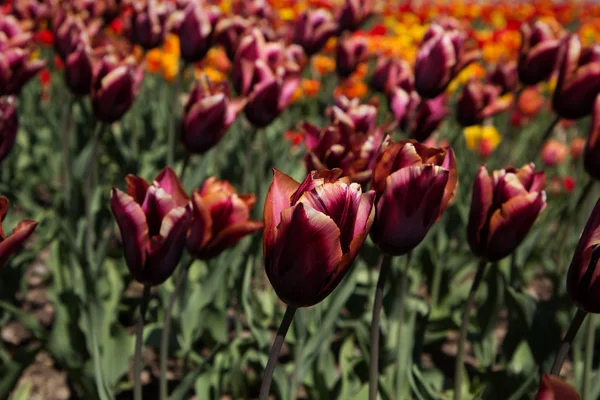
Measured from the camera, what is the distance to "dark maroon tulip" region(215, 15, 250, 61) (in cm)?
237

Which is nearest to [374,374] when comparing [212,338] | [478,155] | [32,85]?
[212,338]

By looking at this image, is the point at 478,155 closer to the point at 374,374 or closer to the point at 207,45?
the point at 207,45

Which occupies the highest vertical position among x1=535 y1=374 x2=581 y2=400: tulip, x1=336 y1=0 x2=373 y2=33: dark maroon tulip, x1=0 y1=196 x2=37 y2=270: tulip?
x1=535 y1=374 x2=581 y2=400: tulip

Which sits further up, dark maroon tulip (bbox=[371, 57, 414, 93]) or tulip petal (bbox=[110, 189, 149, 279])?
tulip petal (bbox=[110, 189, 149, 279])

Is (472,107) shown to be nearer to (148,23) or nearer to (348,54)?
(348,54)

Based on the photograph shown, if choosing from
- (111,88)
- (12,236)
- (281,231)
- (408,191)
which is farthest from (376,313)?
(111,88)

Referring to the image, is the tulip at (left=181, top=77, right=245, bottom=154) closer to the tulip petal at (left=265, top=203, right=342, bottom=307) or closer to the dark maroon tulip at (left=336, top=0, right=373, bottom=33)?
the tulip petal at (left=265, top=203, right=342, bottom=307)

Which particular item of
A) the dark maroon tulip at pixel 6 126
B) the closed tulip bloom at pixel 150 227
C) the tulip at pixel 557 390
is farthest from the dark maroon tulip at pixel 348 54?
the tulip at pixel 557 390

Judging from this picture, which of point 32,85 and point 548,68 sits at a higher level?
point 548,68

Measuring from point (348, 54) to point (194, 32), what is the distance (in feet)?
2.91

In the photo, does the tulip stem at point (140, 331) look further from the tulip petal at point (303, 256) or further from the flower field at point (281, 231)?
the tulip petal at point (303, 256)

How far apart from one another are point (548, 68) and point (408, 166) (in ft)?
4.57

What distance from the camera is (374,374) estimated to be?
1.15 metres

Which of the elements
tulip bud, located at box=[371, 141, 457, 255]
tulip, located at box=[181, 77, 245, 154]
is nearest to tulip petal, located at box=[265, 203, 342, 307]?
tulip bud, located at box=[371, 141, 457, 255]
